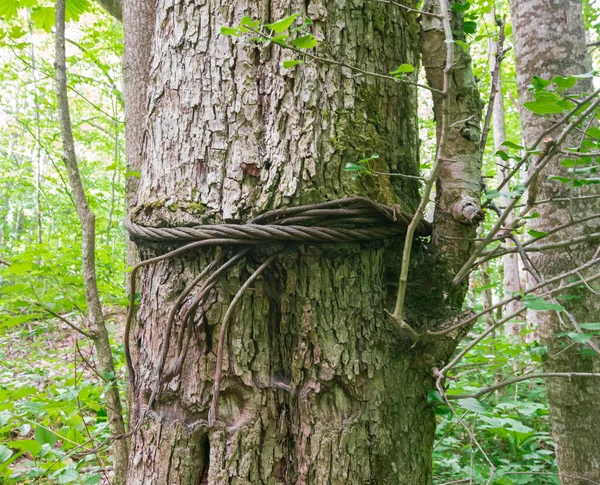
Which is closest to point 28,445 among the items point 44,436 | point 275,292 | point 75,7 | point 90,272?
point 44,436

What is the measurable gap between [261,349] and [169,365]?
0.63 ft

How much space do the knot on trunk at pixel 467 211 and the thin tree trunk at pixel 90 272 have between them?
55.4 inches

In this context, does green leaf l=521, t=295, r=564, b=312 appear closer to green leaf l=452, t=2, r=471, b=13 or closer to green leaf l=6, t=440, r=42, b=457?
green leaf l=452, t=2, r=471, b=13

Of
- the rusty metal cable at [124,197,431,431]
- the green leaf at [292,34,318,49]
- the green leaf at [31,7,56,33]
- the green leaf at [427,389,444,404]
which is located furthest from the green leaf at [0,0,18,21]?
the green leaf at [427,389,444,404]

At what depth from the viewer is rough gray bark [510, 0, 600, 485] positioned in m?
1.78

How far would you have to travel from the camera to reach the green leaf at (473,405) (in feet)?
2.61

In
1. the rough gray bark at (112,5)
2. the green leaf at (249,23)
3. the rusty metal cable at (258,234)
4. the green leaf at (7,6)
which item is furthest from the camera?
the rough gray bark at (112,5)

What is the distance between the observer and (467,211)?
2.92 ft

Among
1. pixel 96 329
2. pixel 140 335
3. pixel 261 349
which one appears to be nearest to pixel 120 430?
pixel 96 329

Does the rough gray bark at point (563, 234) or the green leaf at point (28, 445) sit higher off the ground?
the rough gray bark at point (563, 234)

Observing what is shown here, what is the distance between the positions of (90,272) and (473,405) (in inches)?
59.0

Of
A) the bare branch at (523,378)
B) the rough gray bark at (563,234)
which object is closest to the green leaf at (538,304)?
the bare branch at (523,378)

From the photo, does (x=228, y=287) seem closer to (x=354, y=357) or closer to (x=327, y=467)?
(x=354, y=357)

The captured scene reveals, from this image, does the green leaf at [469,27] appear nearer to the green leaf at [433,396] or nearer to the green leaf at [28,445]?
the green leaf at [433,396]
